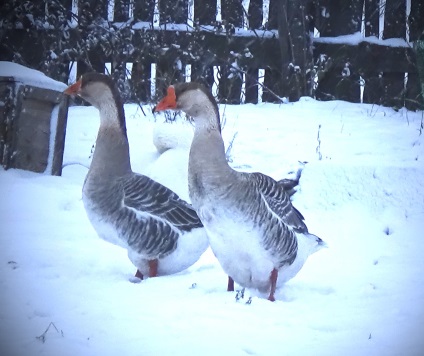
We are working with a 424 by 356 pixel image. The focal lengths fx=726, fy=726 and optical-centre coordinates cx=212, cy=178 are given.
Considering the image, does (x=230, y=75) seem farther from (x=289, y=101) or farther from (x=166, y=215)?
(x=166, y=215)

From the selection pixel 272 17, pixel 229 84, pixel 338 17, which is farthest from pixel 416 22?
pixel 229 84

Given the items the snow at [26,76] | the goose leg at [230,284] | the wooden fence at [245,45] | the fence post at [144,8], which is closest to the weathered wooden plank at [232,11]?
the wooden fence at [245,45]

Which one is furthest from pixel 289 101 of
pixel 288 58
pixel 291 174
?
pixel 291 174

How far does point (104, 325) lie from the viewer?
3.17 m

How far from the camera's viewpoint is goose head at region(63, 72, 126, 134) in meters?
4.42

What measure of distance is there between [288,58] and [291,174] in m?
2.68

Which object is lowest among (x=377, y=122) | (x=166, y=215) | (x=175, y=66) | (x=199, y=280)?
(x=199, y=280)

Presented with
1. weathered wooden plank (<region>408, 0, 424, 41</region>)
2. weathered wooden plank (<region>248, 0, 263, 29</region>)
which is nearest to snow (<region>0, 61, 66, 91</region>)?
weathered wooden plank (<region>248, 0, 263, 29</region>)

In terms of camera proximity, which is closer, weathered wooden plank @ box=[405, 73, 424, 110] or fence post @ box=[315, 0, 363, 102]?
weathered wooden plank @ box=[405, 73, 424, 110]

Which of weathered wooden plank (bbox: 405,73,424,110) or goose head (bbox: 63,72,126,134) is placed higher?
weathered wooden plank (bbox: 405,73,424,110)

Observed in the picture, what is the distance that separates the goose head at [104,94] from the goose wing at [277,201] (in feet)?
3.14

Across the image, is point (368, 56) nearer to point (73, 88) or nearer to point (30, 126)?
point (30, 126)

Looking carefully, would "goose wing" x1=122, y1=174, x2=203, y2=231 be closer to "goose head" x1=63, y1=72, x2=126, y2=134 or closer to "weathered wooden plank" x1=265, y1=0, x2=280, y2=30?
"goose head" x1=63, y1=72, x2=126, y2=134

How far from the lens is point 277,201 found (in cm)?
403
